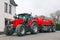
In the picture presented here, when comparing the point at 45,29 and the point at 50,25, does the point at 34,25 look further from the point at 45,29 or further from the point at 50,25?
the point at 50,25

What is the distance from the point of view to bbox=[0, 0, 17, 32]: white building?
38.0 metres

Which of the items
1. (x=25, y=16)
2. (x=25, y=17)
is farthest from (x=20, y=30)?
(x=25, y=16)

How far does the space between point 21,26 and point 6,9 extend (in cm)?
1993

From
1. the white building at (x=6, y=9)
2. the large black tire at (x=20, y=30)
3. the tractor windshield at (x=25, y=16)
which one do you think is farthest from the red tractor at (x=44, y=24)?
the white building at (x=6, y=9)

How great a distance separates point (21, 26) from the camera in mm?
20906

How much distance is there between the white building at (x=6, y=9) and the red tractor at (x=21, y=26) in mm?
14205

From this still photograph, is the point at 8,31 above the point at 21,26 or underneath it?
underneath

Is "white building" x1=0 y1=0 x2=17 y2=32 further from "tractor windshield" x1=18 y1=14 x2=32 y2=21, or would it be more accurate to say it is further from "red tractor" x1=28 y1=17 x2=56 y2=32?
"tractor windshield" x1=18 y1=14 x2=32 y2=21

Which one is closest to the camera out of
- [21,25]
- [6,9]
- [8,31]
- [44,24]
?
[21,25]

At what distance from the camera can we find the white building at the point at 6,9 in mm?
38000

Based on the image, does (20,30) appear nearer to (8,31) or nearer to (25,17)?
(8,31)

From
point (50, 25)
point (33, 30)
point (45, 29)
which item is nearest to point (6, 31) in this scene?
point (33, 30)

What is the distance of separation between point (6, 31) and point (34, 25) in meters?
3.29

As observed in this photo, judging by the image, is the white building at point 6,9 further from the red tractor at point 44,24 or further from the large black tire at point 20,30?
the large black tire at point 20,30
